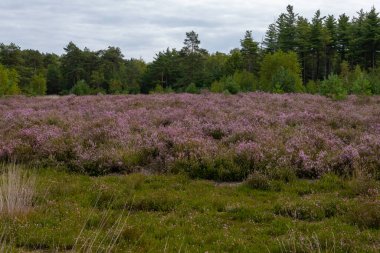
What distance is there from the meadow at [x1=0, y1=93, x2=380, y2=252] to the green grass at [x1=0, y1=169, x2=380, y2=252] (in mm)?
24

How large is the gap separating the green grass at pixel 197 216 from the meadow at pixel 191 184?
2cm

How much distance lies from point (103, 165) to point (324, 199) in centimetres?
638

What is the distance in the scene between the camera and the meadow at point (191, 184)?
6719 millimetres

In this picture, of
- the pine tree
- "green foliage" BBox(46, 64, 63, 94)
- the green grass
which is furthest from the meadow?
"green foliage" BBox(46, 64, 63, 94)

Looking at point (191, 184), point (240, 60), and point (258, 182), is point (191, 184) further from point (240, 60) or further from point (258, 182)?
point (240, 60)

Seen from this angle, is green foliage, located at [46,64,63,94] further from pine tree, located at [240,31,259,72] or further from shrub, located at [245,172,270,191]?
shrub, located at [245,172,270,191]

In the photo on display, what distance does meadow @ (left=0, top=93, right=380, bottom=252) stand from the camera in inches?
265

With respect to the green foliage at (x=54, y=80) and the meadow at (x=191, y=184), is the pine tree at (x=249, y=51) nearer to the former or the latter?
the green foliage at (x=54, y=80)

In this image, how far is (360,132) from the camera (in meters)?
14.4

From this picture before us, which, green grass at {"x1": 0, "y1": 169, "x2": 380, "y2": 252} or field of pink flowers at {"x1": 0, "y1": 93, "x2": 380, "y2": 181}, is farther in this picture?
field of pink flowers at {"x1": 0, "y1": 93, "x2": 380, "y2": 181}

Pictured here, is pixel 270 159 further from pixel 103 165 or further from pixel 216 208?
pixel 103 165

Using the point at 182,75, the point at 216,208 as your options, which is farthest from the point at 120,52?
the point at 216,208

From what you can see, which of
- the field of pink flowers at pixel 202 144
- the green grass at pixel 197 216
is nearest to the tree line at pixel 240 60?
the field of pink flowers at pixel 202 144

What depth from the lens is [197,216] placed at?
26.0ft
